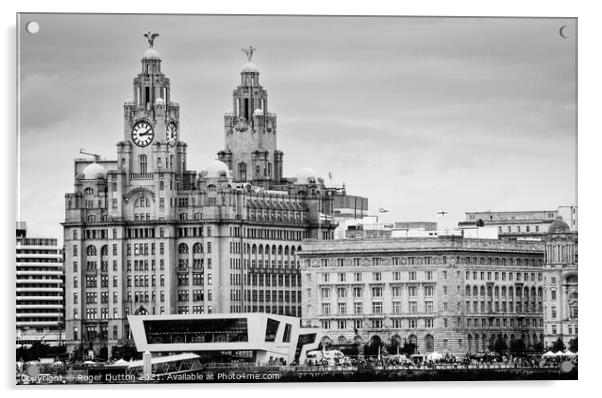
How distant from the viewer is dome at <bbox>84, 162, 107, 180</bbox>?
252 feet

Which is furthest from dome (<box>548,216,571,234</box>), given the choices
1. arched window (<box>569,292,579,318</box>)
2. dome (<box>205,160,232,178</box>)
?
dome (<box>205,160,232,178</box>)

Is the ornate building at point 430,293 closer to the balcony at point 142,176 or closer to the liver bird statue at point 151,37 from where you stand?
the balcony at point 142,176

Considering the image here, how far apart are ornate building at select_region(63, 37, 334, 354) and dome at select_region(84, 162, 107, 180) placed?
0.02 m

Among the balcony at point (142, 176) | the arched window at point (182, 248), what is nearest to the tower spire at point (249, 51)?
the balcony at point (142, 176)

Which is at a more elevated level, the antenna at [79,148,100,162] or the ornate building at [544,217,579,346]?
the antenna at [79,148,100,162]

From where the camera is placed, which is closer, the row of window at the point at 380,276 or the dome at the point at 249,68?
the dome at the point at 249,68

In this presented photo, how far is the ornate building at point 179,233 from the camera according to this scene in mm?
76188

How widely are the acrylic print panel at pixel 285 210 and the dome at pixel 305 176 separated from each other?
19 cm

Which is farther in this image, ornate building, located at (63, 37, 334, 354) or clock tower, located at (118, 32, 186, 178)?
ornate building, located at (63, 37, 334, 354)

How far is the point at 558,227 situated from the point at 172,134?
9624mm

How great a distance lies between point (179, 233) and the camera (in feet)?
254

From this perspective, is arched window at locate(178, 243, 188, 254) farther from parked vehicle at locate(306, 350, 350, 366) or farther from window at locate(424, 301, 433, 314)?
parked vehicle at locate(306, 350, 350, 366)

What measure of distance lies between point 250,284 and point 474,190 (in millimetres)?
12801
